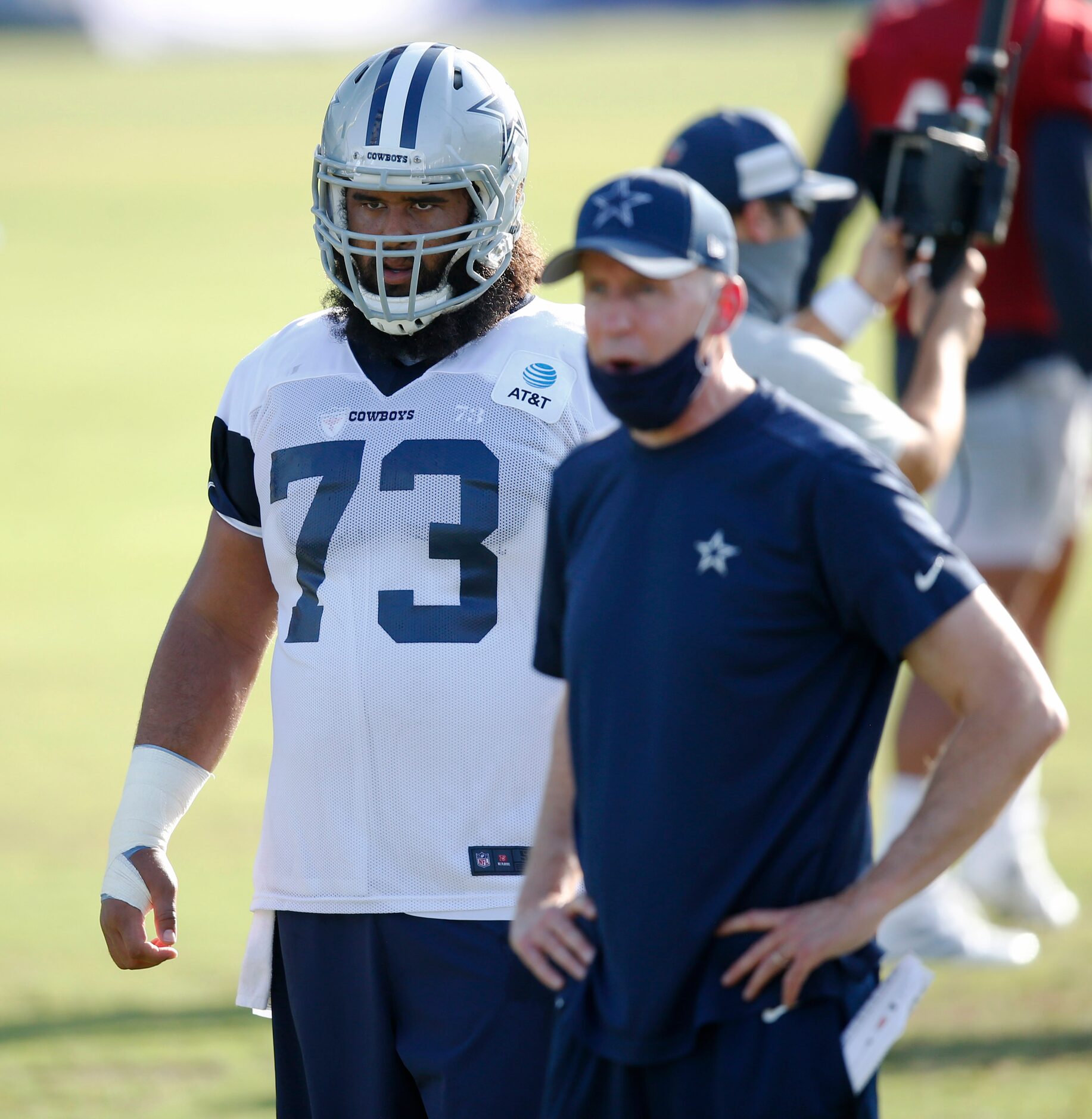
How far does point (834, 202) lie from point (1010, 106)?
1.89ft

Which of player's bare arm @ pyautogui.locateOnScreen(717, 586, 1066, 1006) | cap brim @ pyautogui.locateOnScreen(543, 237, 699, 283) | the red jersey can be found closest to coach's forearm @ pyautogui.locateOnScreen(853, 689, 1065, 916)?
player's bare arm @ pyautogui.locateOnScreen(717, 586, 1066, 1006)

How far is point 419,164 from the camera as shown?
129 inches

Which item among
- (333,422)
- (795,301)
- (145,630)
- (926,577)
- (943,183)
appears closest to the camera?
(926,577)

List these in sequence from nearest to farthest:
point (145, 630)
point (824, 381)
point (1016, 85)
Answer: point (824, 381)
point (1016, 85)
point (145, 630)

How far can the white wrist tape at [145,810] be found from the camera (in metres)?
3.36

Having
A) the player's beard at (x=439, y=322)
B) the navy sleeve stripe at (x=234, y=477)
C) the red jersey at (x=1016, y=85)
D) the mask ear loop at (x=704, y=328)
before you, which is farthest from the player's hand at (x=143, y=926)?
the red jersey at (x=1016, y=85)

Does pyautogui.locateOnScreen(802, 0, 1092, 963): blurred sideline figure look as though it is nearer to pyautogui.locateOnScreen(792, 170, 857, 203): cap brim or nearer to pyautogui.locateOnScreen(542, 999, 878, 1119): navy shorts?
pyautogui.locateOnScreen(792, 170, 857, 203): cap brim

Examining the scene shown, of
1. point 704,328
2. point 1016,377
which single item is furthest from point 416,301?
point 1016,377

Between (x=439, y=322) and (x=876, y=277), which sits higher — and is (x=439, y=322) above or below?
above

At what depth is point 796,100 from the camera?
43.4 m

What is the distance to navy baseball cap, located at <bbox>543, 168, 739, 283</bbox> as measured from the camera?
2.47 meters

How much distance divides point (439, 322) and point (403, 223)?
0.59 feet

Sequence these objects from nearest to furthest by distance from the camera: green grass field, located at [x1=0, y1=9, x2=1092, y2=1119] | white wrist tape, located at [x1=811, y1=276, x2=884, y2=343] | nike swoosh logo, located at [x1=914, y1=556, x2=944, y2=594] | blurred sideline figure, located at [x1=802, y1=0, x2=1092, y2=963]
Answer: nike swoosh logo, located at [x1=914, y1=556, x2=944, y2=594] < white wrist tape, located at [x1=811, y1=276, x2=884, y2=343] < green grass field, located at [x1=0, y1=9, x2=1092, y2=1119] < blurred sideline figure, located at [x1=802, y1=0, x2=1092, y2=963]

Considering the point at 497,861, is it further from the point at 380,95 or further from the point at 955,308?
the point at 955,308
